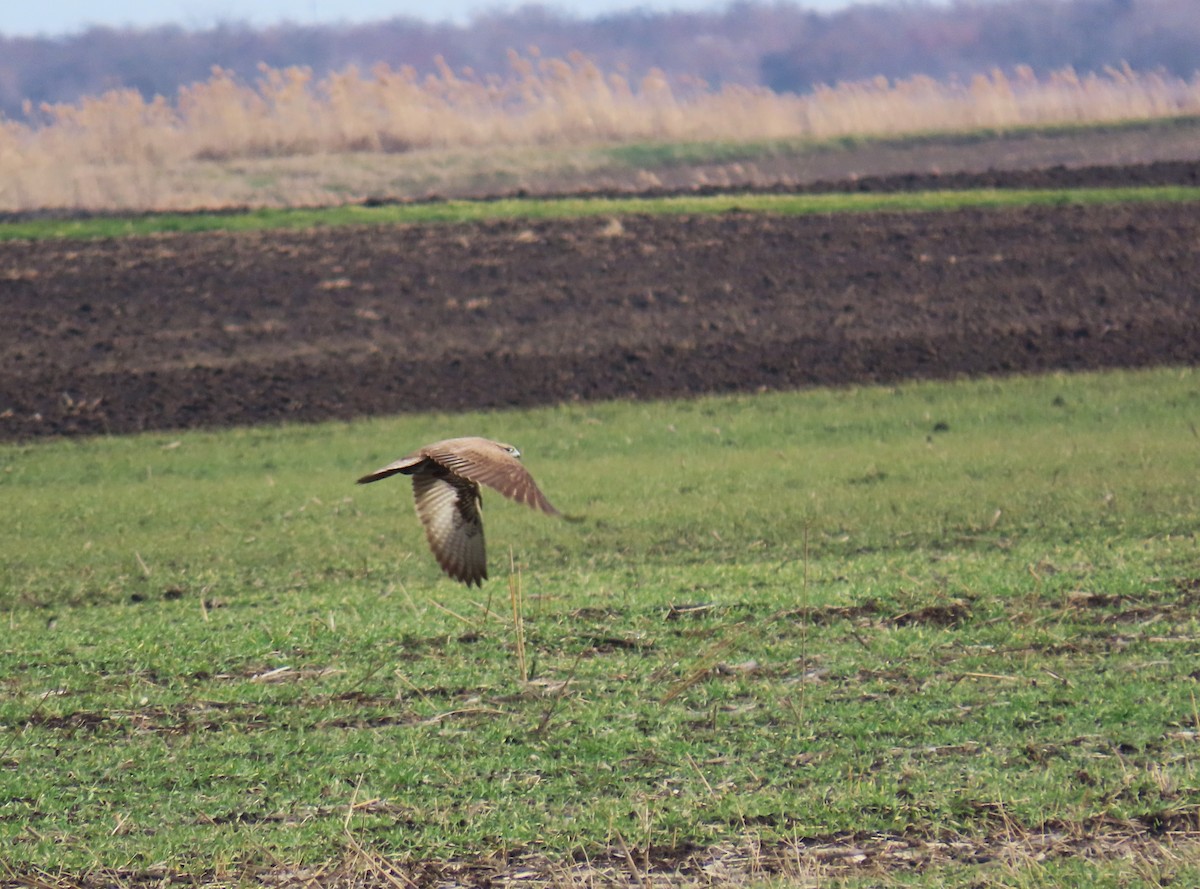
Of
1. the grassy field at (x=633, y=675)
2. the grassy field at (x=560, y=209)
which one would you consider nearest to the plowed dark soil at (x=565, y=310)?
the grassy field at (x=560, y=209)

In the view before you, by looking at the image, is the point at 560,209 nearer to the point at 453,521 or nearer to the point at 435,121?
the point at 435,121

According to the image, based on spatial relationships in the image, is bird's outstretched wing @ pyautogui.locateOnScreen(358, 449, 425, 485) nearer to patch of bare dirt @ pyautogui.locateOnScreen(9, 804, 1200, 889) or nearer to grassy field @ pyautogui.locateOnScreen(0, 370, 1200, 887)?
grassy field @ pyautogui.locateOnScreen(0, 370, 1200, 887)

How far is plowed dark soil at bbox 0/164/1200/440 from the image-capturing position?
16.4 m

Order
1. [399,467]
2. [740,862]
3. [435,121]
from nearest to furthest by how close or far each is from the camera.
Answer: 1. [740,862]
2. [399,467]
3. [435,121]

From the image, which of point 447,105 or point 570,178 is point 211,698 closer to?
point 570,178

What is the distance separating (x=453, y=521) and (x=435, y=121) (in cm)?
2415

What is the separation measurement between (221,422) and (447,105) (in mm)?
16878

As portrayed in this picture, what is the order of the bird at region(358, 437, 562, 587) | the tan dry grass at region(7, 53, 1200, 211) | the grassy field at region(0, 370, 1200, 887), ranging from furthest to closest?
the tan dry grass at region(7, 53, 1200, 211), the bird at region(358, 437, 562, 587), the grassy field at region(0, 370, 1200, 887)

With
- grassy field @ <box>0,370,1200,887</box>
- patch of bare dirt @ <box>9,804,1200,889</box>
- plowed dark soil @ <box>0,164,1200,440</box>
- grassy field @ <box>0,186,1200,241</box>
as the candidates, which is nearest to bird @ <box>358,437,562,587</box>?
grassy field @ <box>0,370,1200,887</box>

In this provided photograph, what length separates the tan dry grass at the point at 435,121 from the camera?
2703 cm

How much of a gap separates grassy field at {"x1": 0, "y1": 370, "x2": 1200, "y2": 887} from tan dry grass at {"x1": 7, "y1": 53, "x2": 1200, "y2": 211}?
14462 millimetres

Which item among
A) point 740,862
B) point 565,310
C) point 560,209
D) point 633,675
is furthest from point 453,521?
point 560,209

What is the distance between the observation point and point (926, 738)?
6539 mm

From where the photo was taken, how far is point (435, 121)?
30.2m
